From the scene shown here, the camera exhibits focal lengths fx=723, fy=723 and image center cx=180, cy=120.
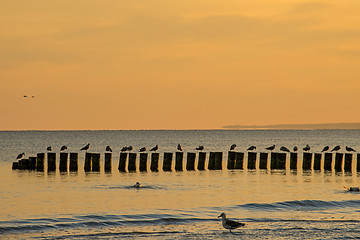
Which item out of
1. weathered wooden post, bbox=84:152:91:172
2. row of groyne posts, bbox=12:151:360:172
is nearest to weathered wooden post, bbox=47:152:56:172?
row of groyne posts, bbox=12:151:360:172

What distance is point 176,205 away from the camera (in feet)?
92.0

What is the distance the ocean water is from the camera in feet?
69.7

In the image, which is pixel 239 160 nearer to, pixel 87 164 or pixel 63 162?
pixel 87 164

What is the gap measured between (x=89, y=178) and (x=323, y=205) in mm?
16648

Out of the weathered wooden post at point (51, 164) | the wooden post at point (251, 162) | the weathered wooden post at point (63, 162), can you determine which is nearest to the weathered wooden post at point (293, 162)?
the wooden post at point (251, 162)

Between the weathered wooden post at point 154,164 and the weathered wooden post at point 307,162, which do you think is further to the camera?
the weathered wooden post at point 307,162

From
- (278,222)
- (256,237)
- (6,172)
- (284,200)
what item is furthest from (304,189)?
(6,172)

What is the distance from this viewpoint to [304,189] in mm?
34812

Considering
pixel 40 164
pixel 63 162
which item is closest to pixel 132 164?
pixel 63 162

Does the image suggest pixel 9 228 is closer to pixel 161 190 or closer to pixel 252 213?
pixel 252 213

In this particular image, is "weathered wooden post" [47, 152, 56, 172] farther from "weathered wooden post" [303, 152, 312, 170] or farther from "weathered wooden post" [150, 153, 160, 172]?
"weathered wooden post" [303, 152, 312, 170]

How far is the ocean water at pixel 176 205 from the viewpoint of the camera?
2125cm

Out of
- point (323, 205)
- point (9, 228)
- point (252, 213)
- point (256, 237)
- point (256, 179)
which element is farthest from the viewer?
point (256, 179)

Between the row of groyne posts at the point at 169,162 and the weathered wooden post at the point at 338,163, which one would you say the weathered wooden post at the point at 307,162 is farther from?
the weathered wooden post at the point at 338,163
